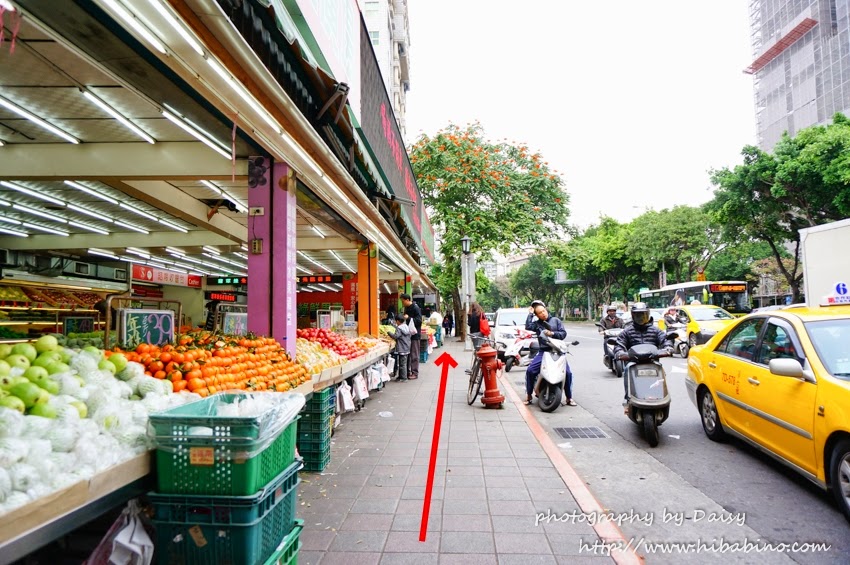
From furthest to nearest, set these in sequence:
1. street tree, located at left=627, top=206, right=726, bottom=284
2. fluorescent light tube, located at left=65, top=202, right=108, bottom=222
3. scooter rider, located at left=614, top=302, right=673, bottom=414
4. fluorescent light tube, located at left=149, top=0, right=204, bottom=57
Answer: street tree, located at left=627, top=206, right=726, bottom=284 → fluorescent light tube, located at left=65, top=202, right=108, bottom=222 → scooter rider, located at left=614, top=302, right=673, bottom=414 → fluorescent light tube, located at left=149, top=0, right=204, bottom=57

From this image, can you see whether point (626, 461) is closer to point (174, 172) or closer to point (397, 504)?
point (397, 504)

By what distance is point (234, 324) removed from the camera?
6.52 m

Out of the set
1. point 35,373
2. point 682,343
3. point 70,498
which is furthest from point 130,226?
point 682,343

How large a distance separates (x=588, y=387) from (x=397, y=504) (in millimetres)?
7675

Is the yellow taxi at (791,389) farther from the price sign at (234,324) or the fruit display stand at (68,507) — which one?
the price sign at (234,324)

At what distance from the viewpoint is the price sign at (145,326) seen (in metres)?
4.21

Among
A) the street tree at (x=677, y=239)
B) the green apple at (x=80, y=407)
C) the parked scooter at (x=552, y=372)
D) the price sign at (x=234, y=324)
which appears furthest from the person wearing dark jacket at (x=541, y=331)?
the street tree at (x=677, y=239)

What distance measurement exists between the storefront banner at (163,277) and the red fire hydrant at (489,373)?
11.2 metres

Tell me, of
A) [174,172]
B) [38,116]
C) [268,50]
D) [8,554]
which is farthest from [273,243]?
[8,554]

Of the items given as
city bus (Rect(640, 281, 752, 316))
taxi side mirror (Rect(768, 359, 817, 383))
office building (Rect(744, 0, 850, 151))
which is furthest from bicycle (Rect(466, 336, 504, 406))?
office building (Rect(744, 0, 850, 151))

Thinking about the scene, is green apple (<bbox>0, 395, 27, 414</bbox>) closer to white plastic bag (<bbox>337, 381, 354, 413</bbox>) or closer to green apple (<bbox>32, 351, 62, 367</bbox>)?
green apple (<bbox>32, 351, 62, 367</bbox>)

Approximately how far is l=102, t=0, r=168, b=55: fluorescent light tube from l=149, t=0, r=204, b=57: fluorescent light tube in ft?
0.47

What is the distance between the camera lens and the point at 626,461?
18.2 feet

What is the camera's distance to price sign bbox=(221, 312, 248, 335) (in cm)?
639
